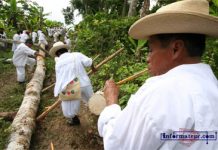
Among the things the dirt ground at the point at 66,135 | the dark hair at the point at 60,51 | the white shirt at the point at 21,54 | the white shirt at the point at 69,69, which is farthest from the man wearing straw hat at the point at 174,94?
the white shirt at the point at 21,54

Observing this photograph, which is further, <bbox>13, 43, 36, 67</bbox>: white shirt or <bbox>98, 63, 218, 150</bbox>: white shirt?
<bbox>13, 43, 36, 67</bbox>: white shirt

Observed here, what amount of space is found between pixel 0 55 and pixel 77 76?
9.45 m

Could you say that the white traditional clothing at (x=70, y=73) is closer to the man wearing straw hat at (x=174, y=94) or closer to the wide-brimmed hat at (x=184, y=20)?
the man wearing straw hat at (x=174, y=94)

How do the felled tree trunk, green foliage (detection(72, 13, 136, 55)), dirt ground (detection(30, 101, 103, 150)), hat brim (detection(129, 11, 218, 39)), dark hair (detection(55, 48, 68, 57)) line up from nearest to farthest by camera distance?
hat brim (detection(129, 11, 218, 39)) → the felled tree trunk → dirt ground (detection(30, 101, 103, 150)) → dark hair (detection(55, 48, 68, 57)) → green foliage (detection(72, 13, 136, 55))

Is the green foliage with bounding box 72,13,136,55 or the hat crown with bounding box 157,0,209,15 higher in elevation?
the hat crown with bounding box 157,0,209,15

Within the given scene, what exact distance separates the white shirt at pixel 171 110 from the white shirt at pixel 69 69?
4.33m

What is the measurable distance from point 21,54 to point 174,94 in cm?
873

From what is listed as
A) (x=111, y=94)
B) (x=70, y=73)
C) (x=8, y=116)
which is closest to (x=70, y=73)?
(x=70, y=73)

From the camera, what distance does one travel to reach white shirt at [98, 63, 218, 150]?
1.47m

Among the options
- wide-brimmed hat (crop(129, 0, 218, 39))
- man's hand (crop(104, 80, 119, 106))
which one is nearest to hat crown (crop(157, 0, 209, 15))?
wide-brimmed hat (crop(129, 0, 218, 39))

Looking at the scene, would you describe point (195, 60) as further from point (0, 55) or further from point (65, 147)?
point (0, 55)

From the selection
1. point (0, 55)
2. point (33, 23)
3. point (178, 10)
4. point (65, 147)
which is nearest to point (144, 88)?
point (178, 10)

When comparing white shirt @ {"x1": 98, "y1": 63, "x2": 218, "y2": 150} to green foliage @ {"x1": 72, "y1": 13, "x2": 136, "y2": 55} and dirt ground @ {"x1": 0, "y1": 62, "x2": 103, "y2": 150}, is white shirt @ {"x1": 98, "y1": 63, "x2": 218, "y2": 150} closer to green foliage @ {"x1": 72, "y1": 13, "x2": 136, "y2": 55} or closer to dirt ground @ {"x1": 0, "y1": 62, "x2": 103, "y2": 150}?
dirt ground @ {"x1": 0, "y1": 62, "x2": 103, "y2": 150}

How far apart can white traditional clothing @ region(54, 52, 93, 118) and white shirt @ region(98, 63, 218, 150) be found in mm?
4332
